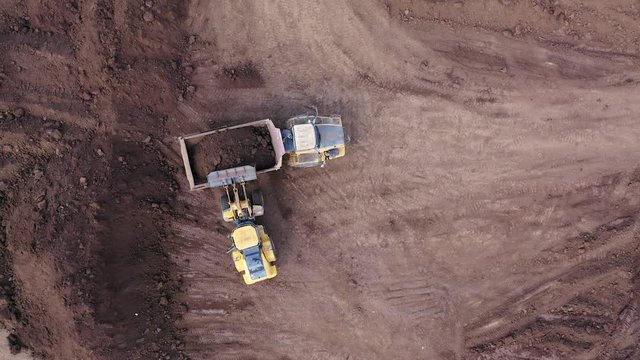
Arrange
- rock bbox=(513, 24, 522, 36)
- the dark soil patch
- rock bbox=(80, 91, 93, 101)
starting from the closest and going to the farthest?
rock bbox=(80, 91, 93, 101) < the dark soil patch < rock bbox=(513, 24, 522, 36)

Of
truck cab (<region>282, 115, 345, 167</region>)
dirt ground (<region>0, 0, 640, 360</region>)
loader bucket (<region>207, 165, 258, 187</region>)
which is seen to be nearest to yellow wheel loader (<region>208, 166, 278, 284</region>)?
loader bucket (<region>207, 165, 258, 187</region>)

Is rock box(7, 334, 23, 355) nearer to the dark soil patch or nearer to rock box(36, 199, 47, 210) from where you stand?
rock box(36, 199, 47, 210)

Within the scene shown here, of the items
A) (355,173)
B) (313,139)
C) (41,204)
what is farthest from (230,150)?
(41,204)

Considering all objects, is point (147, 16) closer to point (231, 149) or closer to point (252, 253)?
point (231, 149)

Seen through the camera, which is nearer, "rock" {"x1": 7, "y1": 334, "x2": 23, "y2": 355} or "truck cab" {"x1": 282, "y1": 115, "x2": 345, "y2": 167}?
"rock" {"x1": 7, "y1": 334, "x2": 23, "y2": 355}

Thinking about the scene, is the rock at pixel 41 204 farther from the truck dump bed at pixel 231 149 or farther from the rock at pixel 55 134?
the truck dump bed at pixel 231 149

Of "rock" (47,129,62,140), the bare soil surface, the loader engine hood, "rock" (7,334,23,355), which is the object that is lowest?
"rock" (7,334,23,355)

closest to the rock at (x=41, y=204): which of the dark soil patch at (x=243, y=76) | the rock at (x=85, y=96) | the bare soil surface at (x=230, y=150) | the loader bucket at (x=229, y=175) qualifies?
the rock at (x=85, y=96)
